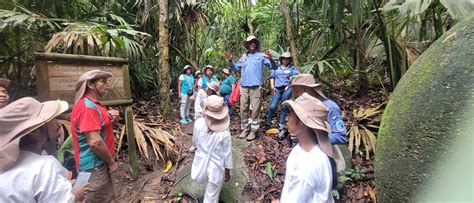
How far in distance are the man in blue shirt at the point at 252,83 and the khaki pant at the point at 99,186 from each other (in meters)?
2.77

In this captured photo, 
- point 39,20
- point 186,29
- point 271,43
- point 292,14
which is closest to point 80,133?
point 39,20

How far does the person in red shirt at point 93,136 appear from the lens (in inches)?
98.3

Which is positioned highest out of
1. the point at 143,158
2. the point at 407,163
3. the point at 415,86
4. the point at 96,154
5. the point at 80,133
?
the point at 415,86

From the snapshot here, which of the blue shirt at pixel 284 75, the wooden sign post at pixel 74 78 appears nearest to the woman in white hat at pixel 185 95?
the blue shirt at pixel 284 75

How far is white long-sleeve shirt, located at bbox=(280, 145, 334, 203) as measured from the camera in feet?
5.84

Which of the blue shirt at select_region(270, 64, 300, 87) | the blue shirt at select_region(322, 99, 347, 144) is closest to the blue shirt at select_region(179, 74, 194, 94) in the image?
the blue shirt at select_region(270, 64, 300, 87)

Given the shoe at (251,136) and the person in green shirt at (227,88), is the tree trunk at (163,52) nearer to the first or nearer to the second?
the person in green shirt at (227,88)

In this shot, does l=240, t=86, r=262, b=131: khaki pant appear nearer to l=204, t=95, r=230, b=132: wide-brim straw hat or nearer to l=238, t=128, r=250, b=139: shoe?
l=238, t=128, r=250, b=139: shoe

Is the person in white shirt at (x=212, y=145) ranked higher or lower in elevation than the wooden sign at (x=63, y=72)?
lower

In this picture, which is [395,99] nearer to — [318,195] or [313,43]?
[318,195]

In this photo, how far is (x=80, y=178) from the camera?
6.88ft

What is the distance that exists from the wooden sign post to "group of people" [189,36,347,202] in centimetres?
112

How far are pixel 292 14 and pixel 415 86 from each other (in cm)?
518

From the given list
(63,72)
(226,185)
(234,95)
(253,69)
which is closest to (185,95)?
(234,95)
